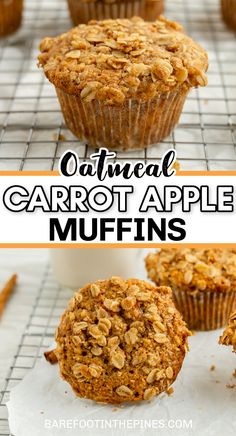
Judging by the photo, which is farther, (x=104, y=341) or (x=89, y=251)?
(x=89, y=251)

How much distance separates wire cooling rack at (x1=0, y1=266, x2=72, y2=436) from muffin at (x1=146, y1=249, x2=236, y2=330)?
340 millimetres

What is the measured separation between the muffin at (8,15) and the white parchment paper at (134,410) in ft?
2.89

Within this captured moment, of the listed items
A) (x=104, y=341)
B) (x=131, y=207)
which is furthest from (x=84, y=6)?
(x=104, y=341)

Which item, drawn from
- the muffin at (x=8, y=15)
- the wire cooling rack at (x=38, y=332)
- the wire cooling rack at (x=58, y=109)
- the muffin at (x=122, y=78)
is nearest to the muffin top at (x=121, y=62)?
the muffin at (x=122, y=78)

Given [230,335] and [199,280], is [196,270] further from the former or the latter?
[230,335]

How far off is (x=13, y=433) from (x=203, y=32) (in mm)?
1097

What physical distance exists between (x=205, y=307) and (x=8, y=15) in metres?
0.89

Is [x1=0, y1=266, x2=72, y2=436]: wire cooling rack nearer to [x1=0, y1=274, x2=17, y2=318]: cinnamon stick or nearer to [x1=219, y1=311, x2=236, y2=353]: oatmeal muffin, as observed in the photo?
[x1=0, y1=274, x2=17, y2=318]: cinnamon stick

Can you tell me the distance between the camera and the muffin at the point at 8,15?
2.08m

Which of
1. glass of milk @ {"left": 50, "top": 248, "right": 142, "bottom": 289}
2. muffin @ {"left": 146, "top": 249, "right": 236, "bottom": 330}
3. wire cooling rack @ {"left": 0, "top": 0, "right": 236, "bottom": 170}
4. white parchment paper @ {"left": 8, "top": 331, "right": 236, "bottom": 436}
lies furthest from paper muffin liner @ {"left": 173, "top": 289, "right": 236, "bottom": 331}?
wire cooling rack @ {"left": 0, "top": 0, "right": 236, "bottom": 170}

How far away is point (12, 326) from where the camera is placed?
6.93 feet

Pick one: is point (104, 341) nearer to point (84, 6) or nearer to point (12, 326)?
point (12, 326)

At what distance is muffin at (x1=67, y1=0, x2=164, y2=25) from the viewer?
192 centimetres

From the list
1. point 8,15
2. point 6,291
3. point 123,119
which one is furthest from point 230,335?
point 8,15
